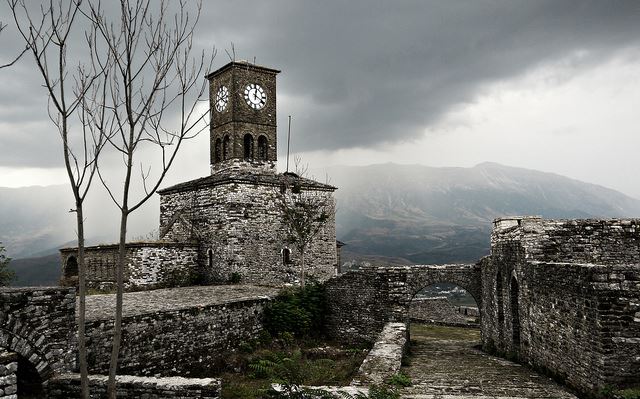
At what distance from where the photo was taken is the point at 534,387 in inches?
418

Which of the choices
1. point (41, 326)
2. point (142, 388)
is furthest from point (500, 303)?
point (41, 326)

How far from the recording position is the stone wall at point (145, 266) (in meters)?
23.2

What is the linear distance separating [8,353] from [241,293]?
10.8 meters

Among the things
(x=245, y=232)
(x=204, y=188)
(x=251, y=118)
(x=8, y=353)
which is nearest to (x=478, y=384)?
(x=8, y=353)

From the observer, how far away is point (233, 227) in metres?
24.8

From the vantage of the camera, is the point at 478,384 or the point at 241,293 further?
the point at 241,293

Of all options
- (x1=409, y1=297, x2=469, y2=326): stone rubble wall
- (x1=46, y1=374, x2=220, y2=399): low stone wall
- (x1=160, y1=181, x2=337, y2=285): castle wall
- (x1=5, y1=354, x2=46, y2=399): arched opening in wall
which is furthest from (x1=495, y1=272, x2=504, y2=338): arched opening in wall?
(x1=409, y1=297, x2=469, y2=326): stone rubble wall

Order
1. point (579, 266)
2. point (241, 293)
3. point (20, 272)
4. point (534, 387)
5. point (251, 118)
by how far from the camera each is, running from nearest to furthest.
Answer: point (579, 266) → point (534, 387) → point (241, 293) → point (251, 118) → point (20, 272)

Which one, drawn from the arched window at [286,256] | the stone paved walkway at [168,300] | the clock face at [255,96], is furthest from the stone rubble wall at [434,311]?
the clock face at [255,96]

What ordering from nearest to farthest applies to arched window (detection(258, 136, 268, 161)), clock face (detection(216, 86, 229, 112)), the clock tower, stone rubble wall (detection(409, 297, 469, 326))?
the clock tower < clock face (detection(216, 86, 229, 112)) < arched window (detection(258, 136, 268, 161)) < stone rubble wall (detection(409, 297, 469, 326))

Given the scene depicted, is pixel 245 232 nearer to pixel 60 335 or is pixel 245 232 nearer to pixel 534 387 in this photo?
pixel 60 335

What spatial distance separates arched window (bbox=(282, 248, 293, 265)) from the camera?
25941 millimetres

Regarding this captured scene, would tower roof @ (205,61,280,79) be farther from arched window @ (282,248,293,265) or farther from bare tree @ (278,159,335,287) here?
arched window @ (282,248,293,265)

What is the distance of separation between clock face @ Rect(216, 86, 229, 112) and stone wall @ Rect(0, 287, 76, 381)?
70.2 ft
